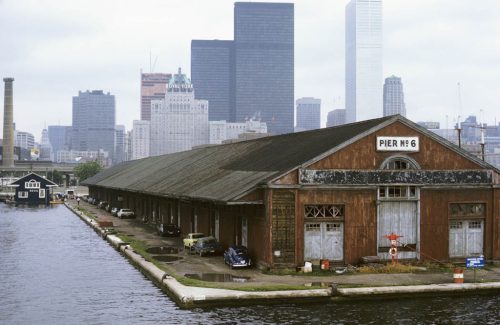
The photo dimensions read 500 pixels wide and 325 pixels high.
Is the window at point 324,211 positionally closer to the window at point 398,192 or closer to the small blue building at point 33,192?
the window at point 398,192

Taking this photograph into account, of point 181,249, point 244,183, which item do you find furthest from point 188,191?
point 244,183

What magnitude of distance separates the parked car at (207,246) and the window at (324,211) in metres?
11.0

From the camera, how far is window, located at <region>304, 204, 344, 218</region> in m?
43.0

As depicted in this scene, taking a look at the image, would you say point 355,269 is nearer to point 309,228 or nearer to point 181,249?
point 309,228

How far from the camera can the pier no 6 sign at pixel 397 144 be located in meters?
44.8

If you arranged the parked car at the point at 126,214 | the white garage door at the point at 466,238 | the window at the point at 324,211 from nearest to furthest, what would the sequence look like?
the window at the point at 324,211
the white garage door at the point at 466,238
the parked car at the point at 126,214

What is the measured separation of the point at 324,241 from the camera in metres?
43.2

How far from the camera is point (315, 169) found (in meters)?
43.0

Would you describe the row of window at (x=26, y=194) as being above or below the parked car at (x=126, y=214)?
above

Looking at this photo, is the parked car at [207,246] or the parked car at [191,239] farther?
the parked car at [191,239]

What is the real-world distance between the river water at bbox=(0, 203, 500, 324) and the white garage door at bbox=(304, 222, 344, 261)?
855 centimetres

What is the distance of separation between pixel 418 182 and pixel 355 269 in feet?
26.2

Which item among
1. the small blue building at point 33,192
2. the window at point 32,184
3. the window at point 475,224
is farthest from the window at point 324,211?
the window at point 32,184

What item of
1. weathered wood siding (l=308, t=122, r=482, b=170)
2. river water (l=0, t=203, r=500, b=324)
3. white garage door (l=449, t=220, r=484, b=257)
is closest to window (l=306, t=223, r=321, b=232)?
weathered wood siding (l=308, t=122, r=482, b=170)
